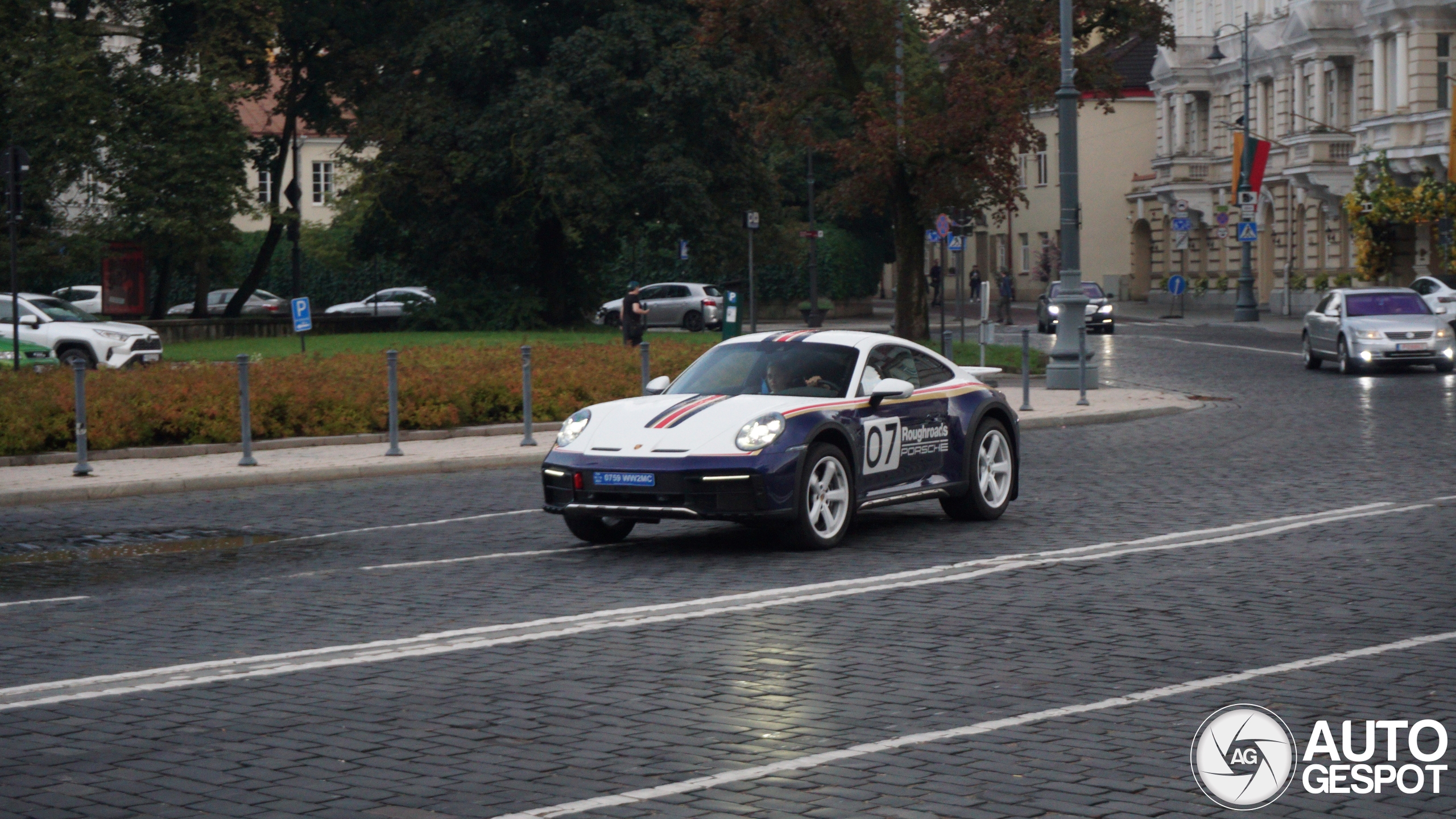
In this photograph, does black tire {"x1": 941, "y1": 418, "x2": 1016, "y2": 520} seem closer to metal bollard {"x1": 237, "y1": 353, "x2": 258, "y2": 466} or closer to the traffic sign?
metal bollard {"x1": 237, "y1": 353, "x2": 258, "y2": 466}

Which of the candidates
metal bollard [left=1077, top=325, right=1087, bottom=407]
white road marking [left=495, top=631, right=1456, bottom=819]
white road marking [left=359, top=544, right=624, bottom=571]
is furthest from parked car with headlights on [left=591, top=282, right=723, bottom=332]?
white road marking [left=495, top=631, right=1456, bottom=819]

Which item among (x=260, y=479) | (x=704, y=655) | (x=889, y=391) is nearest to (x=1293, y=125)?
(x=260, y=479)

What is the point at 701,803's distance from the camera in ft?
18.6

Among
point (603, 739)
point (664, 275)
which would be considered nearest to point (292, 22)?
point (664, 275)

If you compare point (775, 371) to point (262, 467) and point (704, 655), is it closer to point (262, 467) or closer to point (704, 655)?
point (704, 655)

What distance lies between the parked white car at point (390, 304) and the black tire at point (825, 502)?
1417 inches

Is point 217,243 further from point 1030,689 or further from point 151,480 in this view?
point 1030,689

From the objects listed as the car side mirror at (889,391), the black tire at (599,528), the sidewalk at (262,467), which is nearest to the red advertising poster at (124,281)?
the sidewalk at (262,467)

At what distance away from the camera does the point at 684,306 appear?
190 feet

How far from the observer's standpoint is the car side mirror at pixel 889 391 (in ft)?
39.6

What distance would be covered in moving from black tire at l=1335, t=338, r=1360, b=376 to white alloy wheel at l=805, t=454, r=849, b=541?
21.8m

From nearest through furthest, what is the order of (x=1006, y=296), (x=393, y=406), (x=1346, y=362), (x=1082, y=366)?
(x=393, y=406) < (x=1082, y=366) < (x=1346, y=362) < (x=1006, y=296)

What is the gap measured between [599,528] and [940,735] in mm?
5837

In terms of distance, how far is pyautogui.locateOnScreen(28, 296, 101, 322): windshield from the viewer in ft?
112
